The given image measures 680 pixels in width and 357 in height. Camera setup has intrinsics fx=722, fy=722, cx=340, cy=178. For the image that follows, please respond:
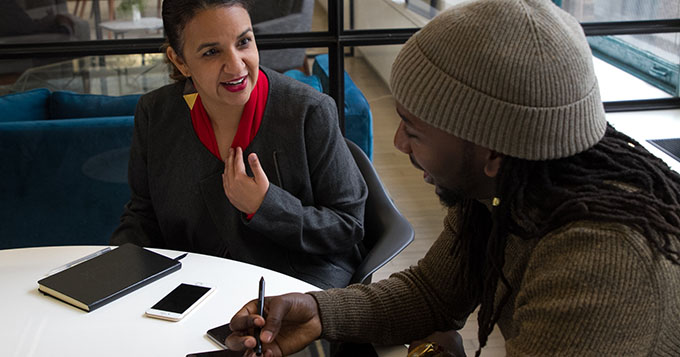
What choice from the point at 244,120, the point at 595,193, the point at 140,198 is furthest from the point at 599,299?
the point at 140,198

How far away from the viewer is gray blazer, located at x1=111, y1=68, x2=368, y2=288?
1902 mm

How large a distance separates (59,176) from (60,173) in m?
0.01

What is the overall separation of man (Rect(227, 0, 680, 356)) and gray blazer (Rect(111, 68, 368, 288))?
27.6 inches

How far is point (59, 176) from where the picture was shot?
2.93 meters

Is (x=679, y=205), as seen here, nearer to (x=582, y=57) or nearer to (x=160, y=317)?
(x=582, y=57)

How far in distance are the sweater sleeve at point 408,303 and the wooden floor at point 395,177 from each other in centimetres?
164

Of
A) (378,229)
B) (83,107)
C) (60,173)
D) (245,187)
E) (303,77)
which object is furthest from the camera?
(303,77)

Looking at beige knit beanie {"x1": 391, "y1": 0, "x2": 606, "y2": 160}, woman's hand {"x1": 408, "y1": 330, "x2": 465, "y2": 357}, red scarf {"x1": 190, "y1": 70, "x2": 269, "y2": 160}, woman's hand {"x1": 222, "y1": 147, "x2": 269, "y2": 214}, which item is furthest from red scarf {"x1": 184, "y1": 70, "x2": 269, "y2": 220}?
beige knit beanie {"x1": 391, "y1": 0, "x2": 606, "y2": 160}

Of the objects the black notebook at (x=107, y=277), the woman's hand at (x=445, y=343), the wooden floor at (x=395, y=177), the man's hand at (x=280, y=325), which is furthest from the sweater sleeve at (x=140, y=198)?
A: the wooden floor at (x=395, y=177)

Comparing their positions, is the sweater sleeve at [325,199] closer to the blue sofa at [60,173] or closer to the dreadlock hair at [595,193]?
the dreadlock hair at [595,193]

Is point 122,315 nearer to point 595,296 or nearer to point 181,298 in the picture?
point 181,298

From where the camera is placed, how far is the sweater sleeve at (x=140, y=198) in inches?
78.5

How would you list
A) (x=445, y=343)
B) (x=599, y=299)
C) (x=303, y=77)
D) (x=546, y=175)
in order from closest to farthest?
(x=599, y=299) < (x=546, y=175) < (x=445, y=343) < (x=303, y=77)

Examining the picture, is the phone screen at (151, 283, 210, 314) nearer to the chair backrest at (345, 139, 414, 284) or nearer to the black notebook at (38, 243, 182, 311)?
the black notebook at (38, 243, 182, 311)
